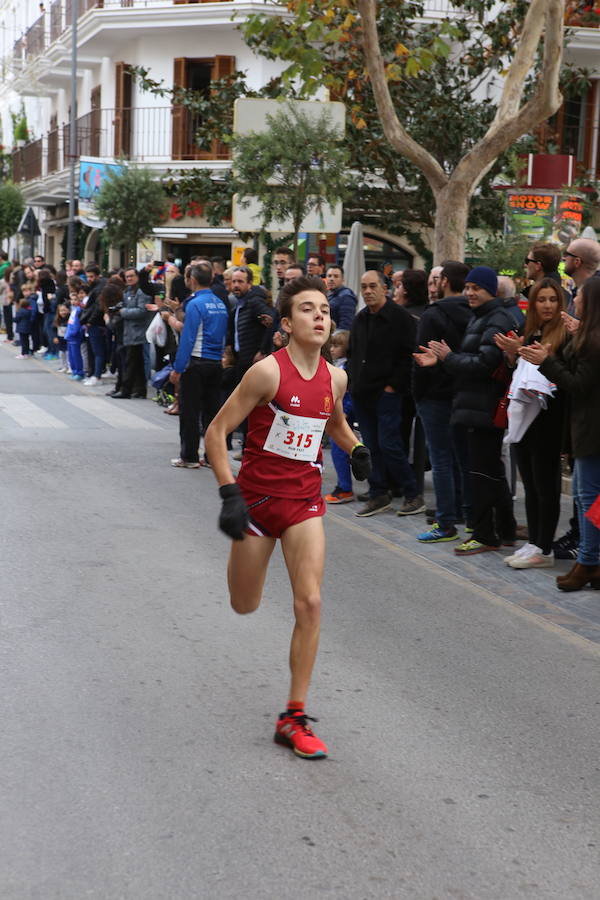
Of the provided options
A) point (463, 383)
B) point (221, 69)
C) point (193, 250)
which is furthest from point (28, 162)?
point (463, 383)

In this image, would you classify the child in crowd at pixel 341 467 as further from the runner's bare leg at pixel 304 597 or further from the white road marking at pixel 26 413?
the runner's bare leg at pixel 304 597

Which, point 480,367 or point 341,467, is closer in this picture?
point 480,367

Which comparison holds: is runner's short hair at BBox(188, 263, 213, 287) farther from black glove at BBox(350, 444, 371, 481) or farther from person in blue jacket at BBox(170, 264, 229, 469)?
black glove at BBox(350, 444, 371, 481)

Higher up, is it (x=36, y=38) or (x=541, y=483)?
(x=36, y=38)

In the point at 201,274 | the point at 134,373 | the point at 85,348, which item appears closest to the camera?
the point at 201,274

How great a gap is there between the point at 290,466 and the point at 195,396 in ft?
24.8

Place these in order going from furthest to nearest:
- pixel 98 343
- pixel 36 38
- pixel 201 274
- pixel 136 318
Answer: pixel 36 38
pixel 98 343
pixel 136 318
pixel 201 274

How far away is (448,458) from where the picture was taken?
9406 millimetres

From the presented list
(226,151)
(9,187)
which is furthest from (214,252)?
(9,187)

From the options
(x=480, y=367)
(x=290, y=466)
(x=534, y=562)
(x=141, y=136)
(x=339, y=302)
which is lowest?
(x=534, y=562)

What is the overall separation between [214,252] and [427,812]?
29.9 m

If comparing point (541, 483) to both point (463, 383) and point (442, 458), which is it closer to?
point (463, 383)

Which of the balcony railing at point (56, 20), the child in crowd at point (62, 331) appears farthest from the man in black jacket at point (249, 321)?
the balcony railing at point (56, 20)

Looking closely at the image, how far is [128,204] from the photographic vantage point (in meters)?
27.5
